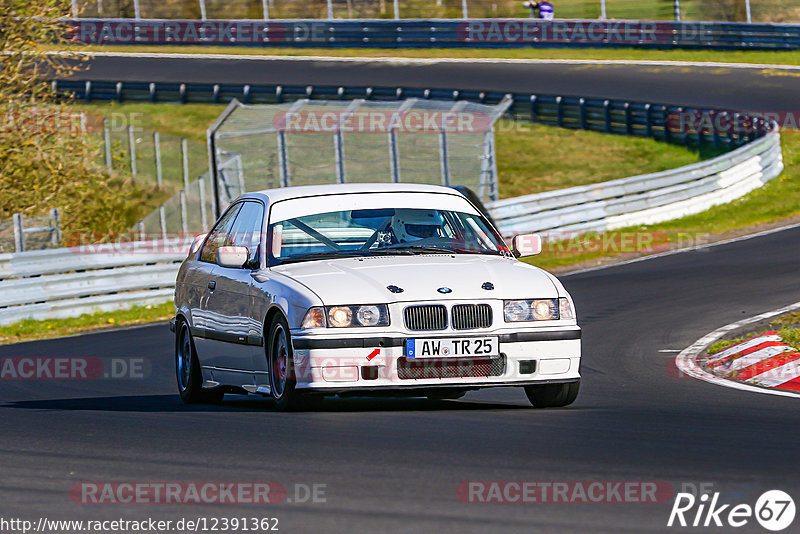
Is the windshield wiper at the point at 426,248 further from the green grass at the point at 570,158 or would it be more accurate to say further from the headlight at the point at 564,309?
the green grass at the point at 570,158

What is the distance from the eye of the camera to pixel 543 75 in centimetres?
4250

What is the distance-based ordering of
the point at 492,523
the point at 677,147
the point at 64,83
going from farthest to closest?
the point at 64,83, the point at 677,147, the point at 492,523

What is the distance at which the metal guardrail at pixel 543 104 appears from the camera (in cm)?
3269

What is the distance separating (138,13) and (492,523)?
4847 cm

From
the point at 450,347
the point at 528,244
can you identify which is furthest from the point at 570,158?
the point at 450,347

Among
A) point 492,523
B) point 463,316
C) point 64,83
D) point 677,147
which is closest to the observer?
point 492,523

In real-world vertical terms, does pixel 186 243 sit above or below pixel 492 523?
below

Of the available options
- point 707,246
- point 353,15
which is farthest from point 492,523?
point 353,15

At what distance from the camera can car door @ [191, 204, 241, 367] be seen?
379 inches

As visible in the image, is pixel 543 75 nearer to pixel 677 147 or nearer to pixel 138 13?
pixel 677 147

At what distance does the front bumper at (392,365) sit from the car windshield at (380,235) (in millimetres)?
1176

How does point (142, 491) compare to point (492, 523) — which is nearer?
point (492, 523)

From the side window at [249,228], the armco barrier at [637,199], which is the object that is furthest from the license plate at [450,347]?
the armco barrier at [637,199]

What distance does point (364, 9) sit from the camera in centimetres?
5144
